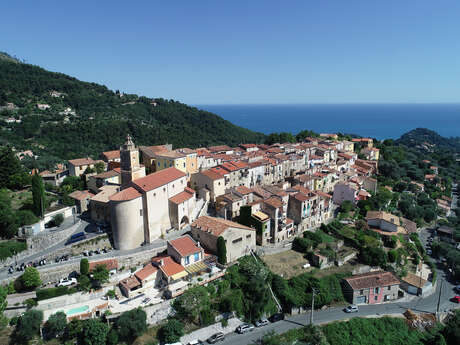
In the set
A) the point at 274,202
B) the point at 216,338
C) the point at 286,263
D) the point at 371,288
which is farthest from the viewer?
the point at 274,202

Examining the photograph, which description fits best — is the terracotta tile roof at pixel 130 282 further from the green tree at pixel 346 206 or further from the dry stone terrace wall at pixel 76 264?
the green tree at pixel 346 206

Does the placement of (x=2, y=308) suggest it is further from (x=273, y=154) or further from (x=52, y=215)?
(x=273, y=154)

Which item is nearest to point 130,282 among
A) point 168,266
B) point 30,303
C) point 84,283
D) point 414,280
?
point 168,266

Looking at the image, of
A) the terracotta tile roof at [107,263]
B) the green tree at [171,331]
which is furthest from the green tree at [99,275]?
Result: the green tree at [171,331]

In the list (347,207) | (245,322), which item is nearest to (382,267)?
(347,207)

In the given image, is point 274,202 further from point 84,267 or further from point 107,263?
point 84,267
